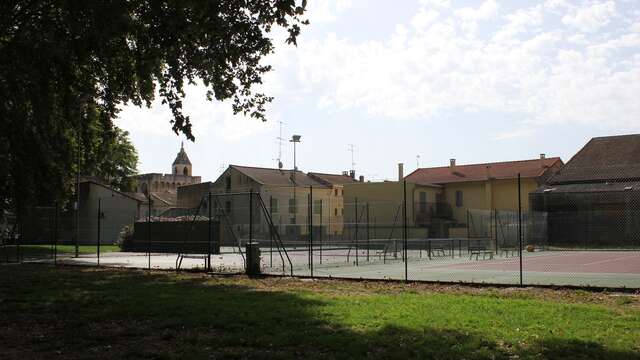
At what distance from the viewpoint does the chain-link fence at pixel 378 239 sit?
20.9 meters

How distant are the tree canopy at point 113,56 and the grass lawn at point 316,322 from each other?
181 inches

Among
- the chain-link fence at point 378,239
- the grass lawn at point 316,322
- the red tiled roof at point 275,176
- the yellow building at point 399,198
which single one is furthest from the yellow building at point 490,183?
the grass lawn at point 316,322

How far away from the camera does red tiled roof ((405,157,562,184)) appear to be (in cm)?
6341

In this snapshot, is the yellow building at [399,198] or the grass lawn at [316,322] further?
the yellow building at [399,198]

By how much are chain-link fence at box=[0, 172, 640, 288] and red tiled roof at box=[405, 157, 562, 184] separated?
2.04 metres

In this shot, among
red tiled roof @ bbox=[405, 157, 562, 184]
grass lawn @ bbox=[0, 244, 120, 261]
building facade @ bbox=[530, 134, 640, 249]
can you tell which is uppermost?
red tiled roof @ bbox=[405, 157, 562, 184]

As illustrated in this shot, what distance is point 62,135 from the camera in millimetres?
21531

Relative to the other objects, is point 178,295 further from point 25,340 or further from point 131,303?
point 25,340

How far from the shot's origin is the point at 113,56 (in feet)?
51.4

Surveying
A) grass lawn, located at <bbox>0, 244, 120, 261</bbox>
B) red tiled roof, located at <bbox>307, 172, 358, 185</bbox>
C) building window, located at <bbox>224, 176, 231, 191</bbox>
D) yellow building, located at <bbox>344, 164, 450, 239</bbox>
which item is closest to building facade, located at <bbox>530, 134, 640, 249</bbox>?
yellow building, located at <bbox>344, 164, 450, 239</bbox>

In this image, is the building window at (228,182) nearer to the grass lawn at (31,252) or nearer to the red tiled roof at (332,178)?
the red tiled roof at (332,178)

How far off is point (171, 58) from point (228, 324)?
6.72m

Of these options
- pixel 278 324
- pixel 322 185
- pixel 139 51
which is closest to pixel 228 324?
pixel 278 324

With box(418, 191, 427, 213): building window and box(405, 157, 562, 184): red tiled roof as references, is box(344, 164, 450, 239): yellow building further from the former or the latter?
box(405, 157, 562, 184): red tiled roof
